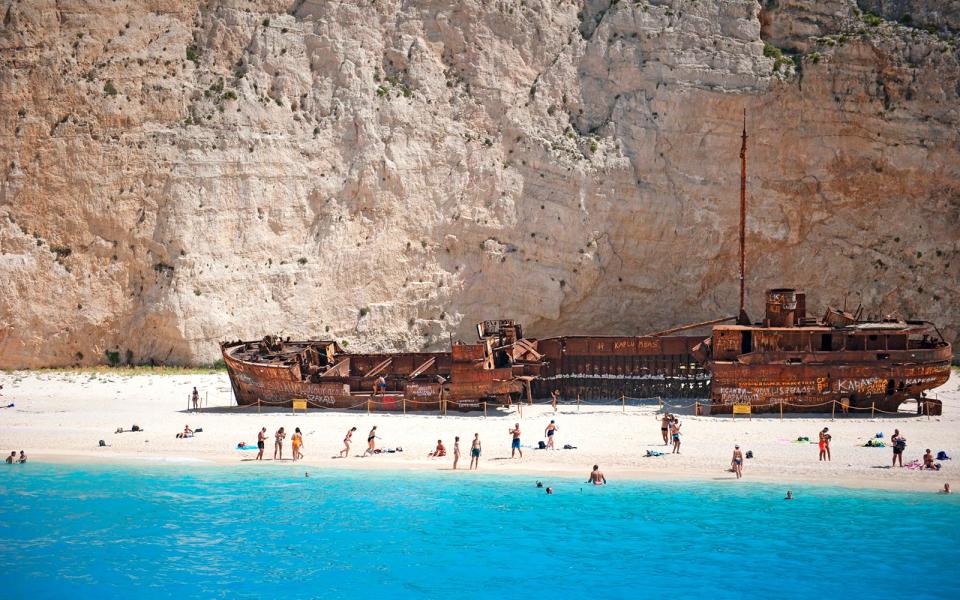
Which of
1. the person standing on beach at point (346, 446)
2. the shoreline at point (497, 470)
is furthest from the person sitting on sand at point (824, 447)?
the person standing on beach at point (346, 446)

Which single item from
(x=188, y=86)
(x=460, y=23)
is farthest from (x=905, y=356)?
(x=188, y=86)

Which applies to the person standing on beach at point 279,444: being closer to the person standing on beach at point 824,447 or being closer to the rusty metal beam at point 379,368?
the rusty metal beam at point 379,368

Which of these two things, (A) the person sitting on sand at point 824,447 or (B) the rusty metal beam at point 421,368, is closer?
(A) the person sitting on sand at point 824,447

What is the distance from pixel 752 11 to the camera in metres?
44.3

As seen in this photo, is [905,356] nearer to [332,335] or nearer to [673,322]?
[673,322]

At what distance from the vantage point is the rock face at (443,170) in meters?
39.3

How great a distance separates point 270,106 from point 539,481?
2461 cm

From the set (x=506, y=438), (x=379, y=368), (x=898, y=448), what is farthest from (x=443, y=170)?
(x=898, y=448)

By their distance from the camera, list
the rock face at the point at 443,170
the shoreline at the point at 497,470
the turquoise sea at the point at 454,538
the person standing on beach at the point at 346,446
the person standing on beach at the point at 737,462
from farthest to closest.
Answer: the rock face at the point at 443,170 < the person standing on beach at the point at 346,446 < the person standing on beach at the point at 737,462 < the shoreline at the point at 497,470 < the turquoise sea at the point at 454,538

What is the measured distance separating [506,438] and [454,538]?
713 centimetres

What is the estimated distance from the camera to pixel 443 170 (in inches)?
1665

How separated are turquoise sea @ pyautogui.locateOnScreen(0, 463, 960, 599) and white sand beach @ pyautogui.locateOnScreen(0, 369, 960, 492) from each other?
84cm

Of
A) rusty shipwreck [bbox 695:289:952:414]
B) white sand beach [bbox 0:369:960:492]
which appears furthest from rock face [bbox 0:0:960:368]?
rusty shipwreck [bbox 695:289:952:414]

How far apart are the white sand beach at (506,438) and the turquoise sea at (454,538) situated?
2.75ft
